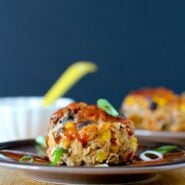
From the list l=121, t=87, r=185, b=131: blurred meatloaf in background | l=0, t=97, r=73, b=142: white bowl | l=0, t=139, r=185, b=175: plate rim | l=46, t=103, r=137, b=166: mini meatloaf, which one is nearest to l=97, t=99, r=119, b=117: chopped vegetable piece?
l=46, t=103, r=137, b=166: mini meatloaf

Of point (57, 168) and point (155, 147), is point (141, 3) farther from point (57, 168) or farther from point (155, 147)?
point (57, 168)

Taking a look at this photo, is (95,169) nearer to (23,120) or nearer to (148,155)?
(148,155)

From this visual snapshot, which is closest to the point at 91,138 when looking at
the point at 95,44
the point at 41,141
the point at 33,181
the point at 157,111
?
the point at 33,181

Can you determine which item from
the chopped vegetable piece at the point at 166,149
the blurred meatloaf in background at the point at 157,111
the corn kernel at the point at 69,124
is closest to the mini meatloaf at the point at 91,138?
the corn kernel at the point at 69,124

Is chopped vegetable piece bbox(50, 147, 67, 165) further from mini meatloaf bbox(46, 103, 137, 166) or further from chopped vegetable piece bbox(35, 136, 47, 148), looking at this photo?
chopped vegetable piece bbox(35, 136, 47, 148)

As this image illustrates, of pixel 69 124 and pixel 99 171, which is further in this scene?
pixel 69 124

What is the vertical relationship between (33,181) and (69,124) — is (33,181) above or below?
below
